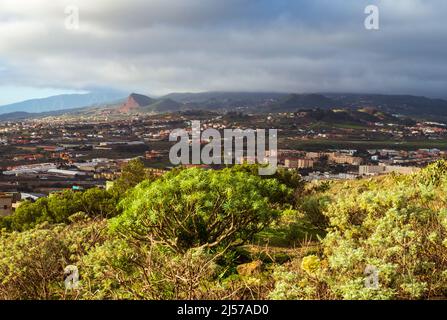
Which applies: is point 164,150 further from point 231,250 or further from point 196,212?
point 196,212

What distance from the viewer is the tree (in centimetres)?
888

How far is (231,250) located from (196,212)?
1367 mm

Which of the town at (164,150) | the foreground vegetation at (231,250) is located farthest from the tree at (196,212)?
the town at (164,150)

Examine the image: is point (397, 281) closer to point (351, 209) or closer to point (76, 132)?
point (351, 209)

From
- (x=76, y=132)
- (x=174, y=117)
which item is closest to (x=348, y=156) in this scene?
(x=76, y=132)

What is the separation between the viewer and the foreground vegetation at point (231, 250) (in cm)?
531

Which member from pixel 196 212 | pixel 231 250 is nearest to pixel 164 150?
pixel 231 250

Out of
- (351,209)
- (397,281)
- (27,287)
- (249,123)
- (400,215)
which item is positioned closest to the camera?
(397,281)

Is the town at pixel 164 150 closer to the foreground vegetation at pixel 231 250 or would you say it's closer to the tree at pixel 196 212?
the foreground vegetation at pixel 231 250

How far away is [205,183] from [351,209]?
2626mm

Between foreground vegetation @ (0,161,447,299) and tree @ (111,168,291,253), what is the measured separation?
2 centimetres

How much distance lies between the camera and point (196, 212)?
8836 millimetres

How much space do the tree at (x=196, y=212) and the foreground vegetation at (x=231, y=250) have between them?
2 centimetres

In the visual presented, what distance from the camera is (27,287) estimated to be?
313 inches
